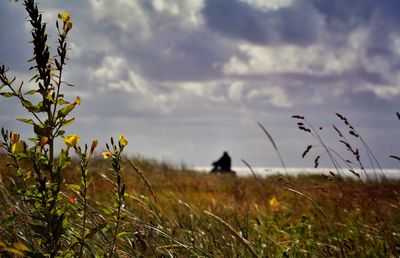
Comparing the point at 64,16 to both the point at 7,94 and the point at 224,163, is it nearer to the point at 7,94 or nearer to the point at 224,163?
the point at 7,94

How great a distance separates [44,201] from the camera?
1817 millimetres

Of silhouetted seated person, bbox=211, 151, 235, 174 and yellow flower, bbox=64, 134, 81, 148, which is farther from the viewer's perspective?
silhouetted seated person, bbox=211, 151, 235, 174

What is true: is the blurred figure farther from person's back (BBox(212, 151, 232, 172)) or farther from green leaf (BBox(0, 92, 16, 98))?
green leaf (BBox(0, 92, 16, 98))

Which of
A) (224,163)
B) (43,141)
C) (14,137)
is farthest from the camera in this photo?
(224,163)

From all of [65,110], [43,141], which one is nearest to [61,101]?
[65,110]

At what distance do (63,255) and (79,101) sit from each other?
1.95ft

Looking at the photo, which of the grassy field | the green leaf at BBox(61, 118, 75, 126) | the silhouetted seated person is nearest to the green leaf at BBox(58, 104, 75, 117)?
the green leaf at BBox(61, 118, 75, 126)

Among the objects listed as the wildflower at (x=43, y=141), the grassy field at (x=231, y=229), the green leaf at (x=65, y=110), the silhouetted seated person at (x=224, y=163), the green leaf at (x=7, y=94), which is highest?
the silhouetted seated person at (x=224, y=163)

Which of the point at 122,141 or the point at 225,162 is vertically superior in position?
the point at 225,162

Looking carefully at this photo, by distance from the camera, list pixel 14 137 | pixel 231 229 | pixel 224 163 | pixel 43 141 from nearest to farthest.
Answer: pixel 43 141 → pixel 14 137 → pixel 231 229 → pixel 224 163

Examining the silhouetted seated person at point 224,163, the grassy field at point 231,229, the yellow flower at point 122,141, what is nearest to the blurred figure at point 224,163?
the silhouetted seated person at point 224,163

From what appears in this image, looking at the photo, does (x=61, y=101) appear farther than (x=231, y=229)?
No

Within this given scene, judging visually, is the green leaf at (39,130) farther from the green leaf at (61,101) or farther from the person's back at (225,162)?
the person's back at (225,162)

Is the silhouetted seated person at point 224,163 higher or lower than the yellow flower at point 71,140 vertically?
higher
